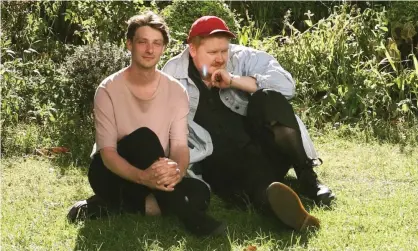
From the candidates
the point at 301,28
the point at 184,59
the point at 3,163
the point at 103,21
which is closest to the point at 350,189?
the point at 184,59

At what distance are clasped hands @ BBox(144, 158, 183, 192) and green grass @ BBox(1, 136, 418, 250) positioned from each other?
0.27 meters

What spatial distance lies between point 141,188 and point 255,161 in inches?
29.0

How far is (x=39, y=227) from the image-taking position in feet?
15.5

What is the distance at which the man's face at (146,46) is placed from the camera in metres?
4.62

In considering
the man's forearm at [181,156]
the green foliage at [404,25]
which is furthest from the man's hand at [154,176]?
the green foliage at [404,25]

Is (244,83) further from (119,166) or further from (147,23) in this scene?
(119,166)

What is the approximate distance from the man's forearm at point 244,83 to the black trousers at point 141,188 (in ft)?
2.01

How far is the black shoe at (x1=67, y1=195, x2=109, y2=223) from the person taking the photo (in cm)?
481

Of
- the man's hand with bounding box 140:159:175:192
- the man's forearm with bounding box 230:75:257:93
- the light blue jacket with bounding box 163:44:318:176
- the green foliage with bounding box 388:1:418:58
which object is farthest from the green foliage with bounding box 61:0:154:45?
the man's hand with bounding box 140:159:175:192

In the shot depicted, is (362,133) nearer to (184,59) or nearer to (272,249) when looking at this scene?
(184,59)

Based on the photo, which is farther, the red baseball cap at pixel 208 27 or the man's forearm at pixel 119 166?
the red baseball cap at pixel 208 27

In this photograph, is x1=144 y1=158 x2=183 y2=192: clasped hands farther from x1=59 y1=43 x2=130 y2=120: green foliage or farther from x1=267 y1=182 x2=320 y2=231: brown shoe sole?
x1=59 y1=43 x2=130 y2=120: green foliage

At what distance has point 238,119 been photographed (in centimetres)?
523

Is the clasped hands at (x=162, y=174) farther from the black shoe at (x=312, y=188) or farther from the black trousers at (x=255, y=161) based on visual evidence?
the black shoe at (x=312, y=188)
